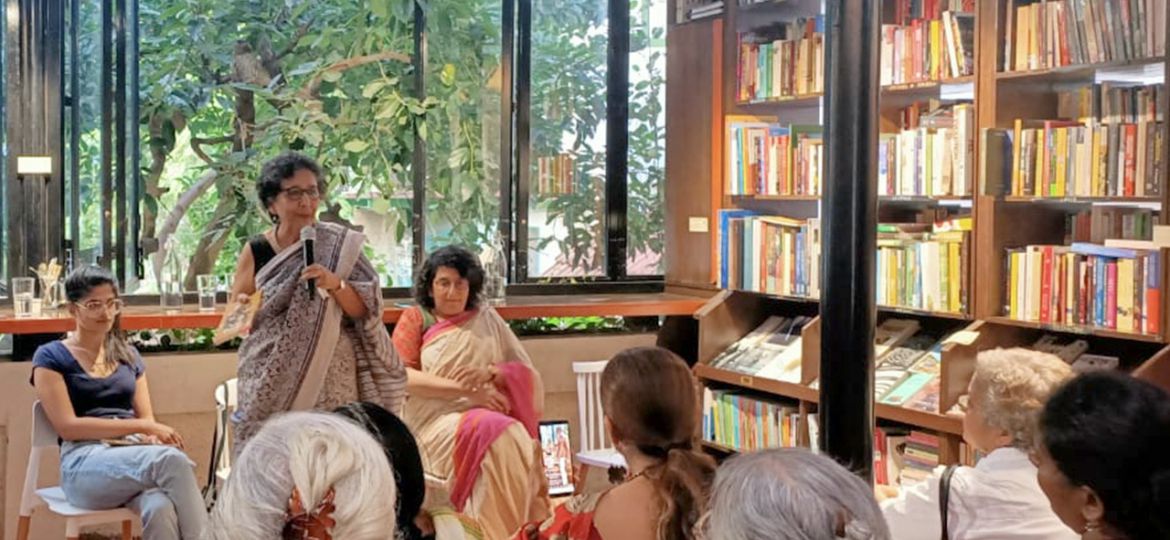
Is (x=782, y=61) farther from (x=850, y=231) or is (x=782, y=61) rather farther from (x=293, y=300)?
(x=850, y=231)

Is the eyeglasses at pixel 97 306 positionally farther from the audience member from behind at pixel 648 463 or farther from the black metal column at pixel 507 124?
the audience member from behind at pixel 648 463

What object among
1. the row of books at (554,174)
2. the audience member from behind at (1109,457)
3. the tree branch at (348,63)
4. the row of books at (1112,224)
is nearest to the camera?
the audience member from behind at (1109,457)

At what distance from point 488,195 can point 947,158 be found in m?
2.33

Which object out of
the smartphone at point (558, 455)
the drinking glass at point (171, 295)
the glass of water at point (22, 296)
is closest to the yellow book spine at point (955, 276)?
the smartphone at point (558, 455)

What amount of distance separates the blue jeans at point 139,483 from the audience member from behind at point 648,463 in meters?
2.18

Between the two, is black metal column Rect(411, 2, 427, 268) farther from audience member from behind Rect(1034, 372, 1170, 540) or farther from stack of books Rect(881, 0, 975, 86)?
audience member from behind Rect(1034, 372, 1170, 540)

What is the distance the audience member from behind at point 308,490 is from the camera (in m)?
1.88

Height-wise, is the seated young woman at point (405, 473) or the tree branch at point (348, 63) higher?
the tree branch at point (348, 63)

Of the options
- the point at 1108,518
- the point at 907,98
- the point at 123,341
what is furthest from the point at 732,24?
the point at 1108,518

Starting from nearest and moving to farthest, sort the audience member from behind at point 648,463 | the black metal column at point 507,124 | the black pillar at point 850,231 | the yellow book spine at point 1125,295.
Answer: the audience member from behind at point 648,463, the black pillar at point 850,231, the yellow book spine at point 1125,295, the black metal column at point 507,124

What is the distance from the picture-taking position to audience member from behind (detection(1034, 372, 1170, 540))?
6.50ft

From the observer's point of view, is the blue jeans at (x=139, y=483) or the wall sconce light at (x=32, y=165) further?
the wall sconce light at (x=32, y=165)

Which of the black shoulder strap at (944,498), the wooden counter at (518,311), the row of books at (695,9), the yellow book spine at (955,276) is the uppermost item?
the row of books at (695,9)

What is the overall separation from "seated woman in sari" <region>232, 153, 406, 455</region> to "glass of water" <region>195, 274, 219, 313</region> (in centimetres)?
139
